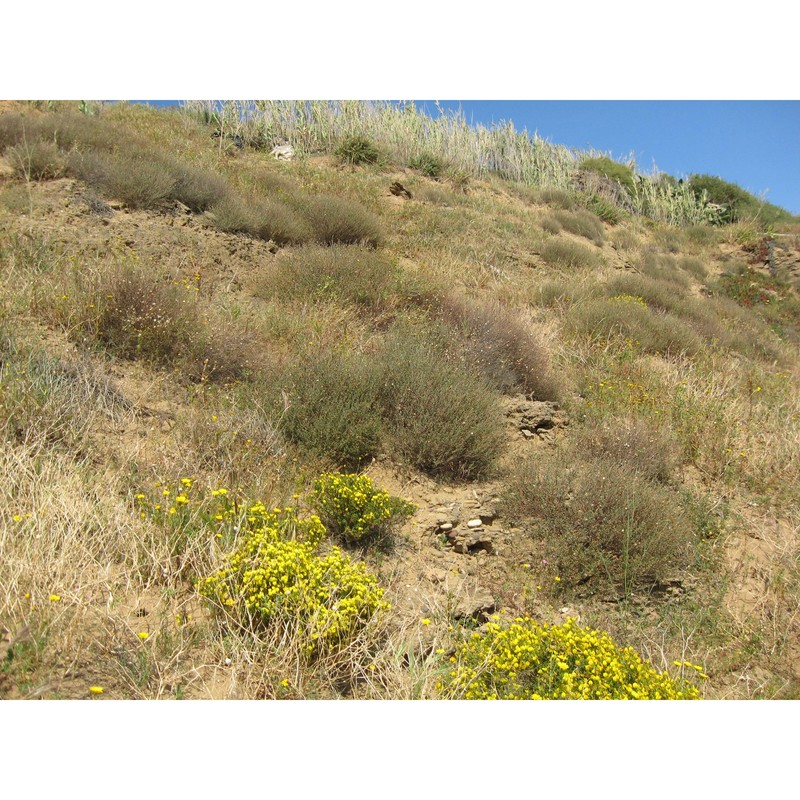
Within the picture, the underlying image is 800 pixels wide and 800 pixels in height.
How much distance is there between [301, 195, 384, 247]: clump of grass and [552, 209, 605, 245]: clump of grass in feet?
20.0

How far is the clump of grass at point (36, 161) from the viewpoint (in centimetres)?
664

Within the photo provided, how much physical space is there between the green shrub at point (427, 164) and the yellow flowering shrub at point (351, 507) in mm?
12466

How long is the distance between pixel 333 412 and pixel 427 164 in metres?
12.0

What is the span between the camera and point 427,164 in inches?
569

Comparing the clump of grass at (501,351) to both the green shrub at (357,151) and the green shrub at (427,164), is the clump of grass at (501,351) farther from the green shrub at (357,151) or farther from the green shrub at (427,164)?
the green shrub at (427,164)

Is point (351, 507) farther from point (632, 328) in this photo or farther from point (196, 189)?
point (196, 189)

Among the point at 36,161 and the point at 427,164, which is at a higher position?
the point at 427,164

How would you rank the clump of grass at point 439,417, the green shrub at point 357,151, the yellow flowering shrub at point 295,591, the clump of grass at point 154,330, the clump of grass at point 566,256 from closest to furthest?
the yellow flowering shrub at point 295,591 → the clump of grass at point 439,417 → the clump of grass at point 154,330 → the clump of grass at point 566,256 → the green shrub at point 357,151

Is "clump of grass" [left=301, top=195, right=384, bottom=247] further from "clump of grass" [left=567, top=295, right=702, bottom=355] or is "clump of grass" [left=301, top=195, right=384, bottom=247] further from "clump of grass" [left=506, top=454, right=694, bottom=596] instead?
"clump of grass" [left=506, top=454, right=694, bottom=596]

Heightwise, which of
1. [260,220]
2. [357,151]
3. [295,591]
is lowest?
[295,591]

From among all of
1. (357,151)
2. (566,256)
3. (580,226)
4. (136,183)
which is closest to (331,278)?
(136,183)

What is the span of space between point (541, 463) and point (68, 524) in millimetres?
3038

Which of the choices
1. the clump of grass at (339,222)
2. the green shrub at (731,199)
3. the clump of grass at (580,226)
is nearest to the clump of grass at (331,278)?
the clump of grass at (339,222)

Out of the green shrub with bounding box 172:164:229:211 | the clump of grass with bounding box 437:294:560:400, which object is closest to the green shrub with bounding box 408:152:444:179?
the green shrub with bounding box 172:164:229:211
